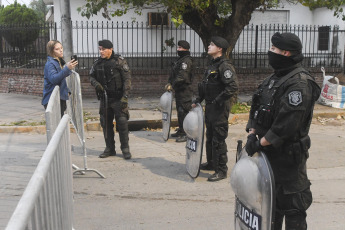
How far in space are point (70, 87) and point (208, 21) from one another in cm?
472

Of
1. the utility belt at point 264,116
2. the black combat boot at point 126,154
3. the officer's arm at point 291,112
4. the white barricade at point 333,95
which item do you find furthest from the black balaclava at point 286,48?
the white barricade at point 333,95

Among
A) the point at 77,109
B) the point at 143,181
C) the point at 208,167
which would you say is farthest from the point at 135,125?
the point at 143,181

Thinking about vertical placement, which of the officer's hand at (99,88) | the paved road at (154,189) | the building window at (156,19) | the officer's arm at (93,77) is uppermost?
the building window at (156,19)

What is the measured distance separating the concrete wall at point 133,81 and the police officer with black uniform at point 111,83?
250 inches

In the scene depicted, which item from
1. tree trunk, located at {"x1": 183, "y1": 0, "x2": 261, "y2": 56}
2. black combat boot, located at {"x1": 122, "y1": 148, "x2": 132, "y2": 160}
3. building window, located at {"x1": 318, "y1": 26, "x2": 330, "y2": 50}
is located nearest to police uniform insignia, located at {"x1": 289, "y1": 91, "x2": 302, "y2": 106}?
black combat boot, located at {"x1": 122, "y1": 148, "x2": 132, "y2": 160}

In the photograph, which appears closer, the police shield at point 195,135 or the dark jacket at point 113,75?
the police shield at point 195,135

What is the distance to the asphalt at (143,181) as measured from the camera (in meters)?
4.56

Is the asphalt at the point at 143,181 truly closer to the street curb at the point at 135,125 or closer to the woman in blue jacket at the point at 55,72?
the street curb at the point at 135,125

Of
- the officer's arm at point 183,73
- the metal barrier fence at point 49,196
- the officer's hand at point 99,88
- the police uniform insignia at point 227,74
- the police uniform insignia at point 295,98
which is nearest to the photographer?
the metal barrier fence at point 49,196

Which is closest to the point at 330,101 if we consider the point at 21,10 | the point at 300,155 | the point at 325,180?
the point at 325,180

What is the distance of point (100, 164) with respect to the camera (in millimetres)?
6586

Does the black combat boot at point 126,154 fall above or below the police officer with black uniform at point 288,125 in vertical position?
below

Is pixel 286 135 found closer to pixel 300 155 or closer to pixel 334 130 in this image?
pixel 300 155

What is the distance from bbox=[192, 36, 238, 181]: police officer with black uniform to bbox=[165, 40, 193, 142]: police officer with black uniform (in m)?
1.86
